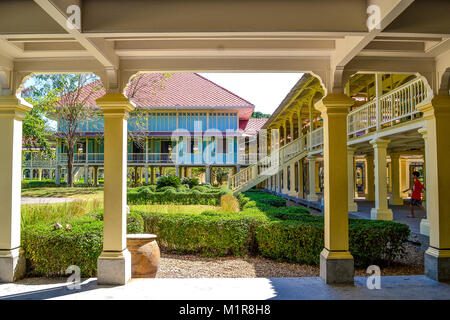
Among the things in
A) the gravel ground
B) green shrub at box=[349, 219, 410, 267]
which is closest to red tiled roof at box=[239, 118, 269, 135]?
the gravel ground

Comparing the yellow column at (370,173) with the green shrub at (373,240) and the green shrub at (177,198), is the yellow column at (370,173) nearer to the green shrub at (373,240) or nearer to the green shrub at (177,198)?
the green shrub at (177,198)

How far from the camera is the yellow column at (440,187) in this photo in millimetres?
4977

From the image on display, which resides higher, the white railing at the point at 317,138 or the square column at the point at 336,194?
the white railing at the point at 317,138

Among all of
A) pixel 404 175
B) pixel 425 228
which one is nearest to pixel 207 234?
pixel 425 228

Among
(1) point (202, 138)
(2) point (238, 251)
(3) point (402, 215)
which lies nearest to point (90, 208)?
(2) point (238, 251)

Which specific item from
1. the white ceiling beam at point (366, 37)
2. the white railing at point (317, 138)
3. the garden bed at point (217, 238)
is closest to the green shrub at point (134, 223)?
the garden bed at point (217, 238)

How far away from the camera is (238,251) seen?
269 inches

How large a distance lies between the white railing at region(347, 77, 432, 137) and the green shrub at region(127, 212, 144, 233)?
7155 millimetres

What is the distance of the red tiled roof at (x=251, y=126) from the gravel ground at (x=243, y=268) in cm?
2239

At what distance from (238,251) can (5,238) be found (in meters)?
4.28

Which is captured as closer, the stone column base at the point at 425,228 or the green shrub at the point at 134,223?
the green shrub at the point at 134,223

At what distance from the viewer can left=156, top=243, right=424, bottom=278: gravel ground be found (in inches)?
227

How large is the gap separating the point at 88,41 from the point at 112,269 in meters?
3.25

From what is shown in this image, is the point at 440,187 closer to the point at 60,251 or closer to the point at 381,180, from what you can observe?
the point at 381,180
